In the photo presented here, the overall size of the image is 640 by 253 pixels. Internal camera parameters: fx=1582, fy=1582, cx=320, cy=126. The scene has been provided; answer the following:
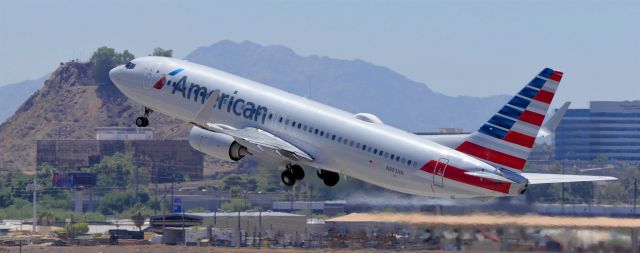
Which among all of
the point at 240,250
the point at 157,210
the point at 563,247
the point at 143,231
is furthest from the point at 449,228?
the point at 157,210

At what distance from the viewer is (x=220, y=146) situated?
8588cm

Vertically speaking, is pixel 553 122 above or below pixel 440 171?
above

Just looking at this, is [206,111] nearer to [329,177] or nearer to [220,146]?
[220,146]

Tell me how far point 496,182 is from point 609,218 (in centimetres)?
938

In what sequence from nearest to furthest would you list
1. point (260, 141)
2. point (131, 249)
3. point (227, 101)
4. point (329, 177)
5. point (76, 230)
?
point (260, 141), point (227, 101), point (329, 177), point (131, 249), point (76, 230)

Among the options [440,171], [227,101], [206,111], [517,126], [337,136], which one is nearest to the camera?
[517,126]

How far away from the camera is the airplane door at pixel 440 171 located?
249 ft

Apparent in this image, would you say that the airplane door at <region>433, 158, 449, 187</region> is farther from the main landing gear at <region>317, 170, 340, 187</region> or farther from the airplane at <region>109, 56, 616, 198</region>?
the main landing gear at <region>317, 170, 340, 187</region>

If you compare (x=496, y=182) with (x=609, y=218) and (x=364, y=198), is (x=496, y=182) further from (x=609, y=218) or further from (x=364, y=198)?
(x=364, y=198)

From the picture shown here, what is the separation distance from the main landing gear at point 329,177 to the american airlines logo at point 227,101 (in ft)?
16.4

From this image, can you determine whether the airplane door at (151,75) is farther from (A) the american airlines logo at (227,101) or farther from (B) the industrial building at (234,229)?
(B) the industrial building at (234,229)

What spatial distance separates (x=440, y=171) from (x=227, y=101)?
1529 cm

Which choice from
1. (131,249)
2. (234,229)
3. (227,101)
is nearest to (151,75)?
(227,101)

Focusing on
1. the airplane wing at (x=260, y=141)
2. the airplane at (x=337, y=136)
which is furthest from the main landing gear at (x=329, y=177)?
the airplane wing at (x=260, y=141)
